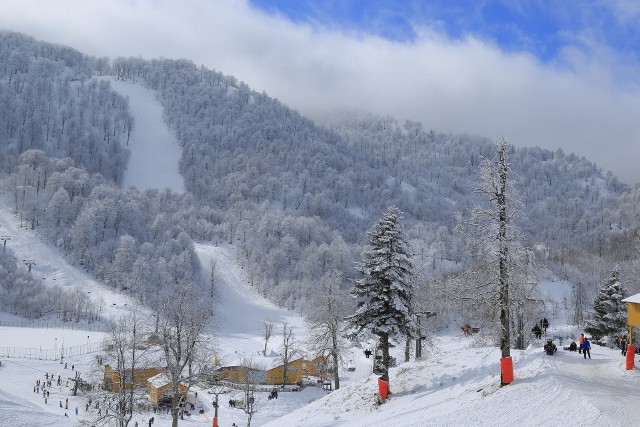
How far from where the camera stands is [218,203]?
19975 centimetres

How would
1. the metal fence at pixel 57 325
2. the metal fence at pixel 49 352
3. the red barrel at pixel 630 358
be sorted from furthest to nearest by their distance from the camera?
the metal fence at pixel 57 325
the metal fence at pixel 49 352
the red barrel at pixel 630 358

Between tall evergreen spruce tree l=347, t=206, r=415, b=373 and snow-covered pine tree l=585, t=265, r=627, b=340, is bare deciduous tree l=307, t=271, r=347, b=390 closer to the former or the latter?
tall evergreen spruce tree l=347, t=206, r=415, b=373

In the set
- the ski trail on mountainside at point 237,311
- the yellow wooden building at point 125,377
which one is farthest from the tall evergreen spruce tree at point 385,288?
the ski trail on mountainside at point 237,311

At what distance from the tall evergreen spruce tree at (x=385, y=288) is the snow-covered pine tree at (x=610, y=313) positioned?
21741mm

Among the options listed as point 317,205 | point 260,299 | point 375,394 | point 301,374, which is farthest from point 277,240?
point 375,394

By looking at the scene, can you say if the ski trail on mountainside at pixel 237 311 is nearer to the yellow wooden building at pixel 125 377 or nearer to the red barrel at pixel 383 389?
the yellow wooden building at pixel 125 377

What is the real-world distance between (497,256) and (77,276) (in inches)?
4101

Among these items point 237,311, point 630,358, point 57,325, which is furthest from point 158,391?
point 237,311

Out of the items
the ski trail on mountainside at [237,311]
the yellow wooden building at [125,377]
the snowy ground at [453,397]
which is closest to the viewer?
the snowy ground at [453,397]

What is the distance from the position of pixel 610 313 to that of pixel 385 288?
78.6 feet

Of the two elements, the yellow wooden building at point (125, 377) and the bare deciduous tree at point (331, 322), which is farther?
the bare deciduous tree at point (331, 322)

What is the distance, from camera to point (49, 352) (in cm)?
6519

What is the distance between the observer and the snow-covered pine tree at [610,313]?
128 feet

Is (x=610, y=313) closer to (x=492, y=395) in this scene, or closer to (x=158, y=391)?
(x=492, y=395)
